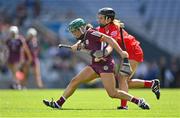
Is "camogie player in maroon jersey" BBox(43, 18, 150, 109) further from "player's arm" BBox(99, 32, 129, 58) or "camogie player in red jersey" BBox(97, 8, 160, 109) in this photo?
"camogie player in red jersey" BBox(97, 8, 160, 109)

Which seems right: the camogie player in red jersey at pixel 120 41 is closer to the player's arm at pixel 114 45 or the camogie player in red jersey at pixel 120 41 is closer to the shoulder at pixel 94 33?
the shoulder at pixel 94 33

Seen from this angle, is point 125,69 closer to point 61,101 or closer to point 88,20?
point 61,101

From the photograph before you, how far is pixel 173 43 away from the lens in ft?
123

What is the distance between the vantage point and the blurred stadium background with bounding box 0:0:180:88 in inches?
1372

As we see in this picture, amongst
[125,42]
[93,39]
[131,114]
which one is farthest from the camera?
[125,42]

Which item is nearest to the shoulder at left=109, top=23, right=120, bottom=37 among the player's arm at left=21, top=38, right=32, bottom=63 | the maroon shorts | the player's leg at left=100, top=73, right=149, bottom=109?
the maroon shorts

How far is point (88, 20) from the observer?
3738cm

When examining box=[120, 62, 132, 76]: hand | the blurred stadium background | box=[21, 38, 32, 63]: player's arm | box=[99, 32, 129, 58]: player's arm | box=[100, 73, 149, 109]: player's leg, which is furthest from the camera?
the blurred stadium background

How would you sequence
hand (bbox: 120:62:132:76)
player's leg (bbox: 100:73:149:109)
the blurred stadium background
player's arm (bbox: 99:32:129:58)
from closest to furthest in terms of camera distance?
player's arm (bbox: 99:32:129:58) → hand (bbox: 120:62:132:76) → player's leg (bbox: 100:73:149:109) → the blurred stadium background

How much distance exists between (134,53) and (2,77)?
19.1 meters

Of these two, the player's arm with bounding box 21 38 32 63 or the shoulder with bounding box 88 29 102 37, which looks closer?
the shoulder with bounding box 88 29 102 37

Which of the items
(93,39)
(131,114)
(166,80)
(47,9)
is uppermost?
(93,39)

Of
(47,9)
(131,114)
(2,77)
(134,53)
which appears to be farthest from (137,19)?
(131,114)

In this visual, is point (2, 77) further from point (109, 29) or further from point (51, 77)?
point (109, 29)
